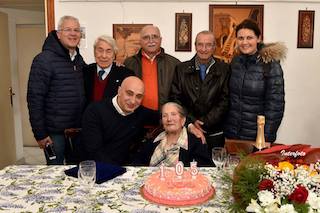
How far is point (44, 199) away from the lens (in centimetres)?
151

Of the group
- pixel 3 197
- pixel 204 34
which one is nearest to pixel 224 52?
pixel 204 34

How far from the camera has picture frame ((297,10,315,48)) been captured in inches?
133

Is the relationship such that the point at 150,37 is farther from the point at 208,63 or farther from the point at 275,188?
the point at 275,188

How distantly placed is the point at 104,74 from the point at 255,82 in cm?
112

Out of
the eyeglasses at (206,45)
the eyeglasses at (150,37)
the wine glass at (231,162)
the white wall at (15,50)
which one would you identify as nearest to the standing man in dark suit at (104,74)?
the eyeglasses at (150,37)

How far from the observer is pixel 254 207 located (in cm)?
104

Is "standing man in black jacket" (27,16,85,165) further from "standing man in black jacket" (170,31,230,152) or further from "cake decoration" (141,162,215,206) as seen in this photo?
"cake decoration" (141,162,215,206)

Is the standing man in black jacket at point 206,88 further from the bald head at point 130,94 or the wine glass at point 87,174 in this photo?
the wine glass at point 87,174

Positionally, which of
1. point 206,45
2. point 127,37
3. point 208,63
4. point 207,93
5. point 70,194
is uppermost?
point 127,37

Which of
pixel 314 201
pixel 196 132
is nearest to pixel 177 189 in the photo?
pixel 314 201

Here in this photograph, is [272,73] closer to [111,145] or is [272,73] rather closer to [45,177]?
[111,145]

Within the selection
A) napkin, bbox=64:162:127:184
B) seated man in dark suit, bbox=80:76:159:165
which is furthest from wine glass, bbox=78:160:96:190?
seated man in dark suit, bbox=80:76:159:165

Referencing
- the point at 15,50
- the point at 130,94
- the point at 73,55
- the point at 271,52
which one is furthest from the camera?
the point at 15,50

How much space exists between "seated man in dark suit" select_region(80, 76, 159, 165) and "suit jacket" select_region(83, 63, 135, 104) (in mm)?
262
